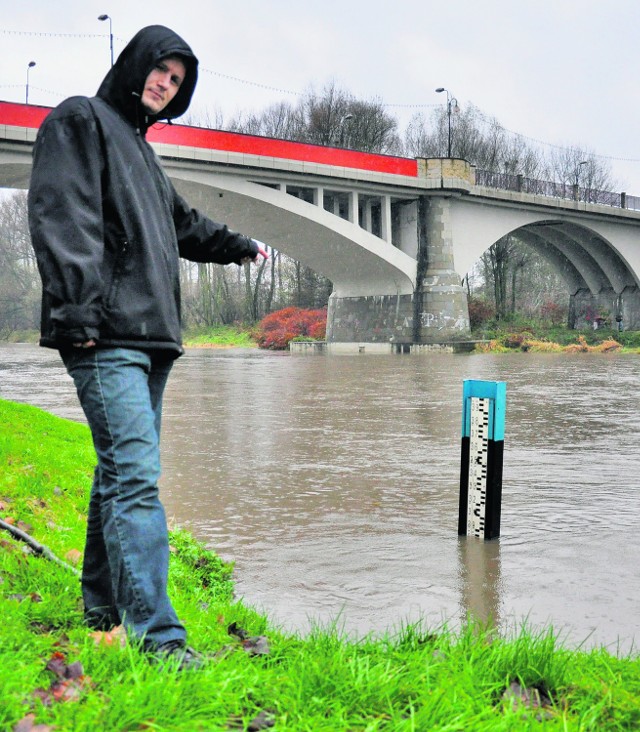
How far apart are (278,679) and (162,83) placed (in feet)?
5.63

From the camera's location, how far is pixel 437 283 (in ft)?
117

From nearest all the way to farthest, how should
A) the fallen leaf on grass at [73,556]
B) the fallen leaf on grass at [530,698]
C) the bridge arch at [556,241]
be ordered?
1. the fallen leaf on grass at [530,698]
2. the fallen leaf on grass at [73,556]
3. the bridge arch at [556,241]

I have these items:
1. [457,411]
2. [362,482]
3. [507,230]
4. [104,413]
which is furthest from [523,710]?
[507,230]

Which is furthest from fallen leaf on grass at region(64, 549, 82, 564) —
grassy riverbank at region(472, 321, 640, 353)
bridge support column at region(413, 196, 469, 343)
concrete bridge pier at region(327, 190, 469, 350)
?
bridge support column at region(413, 196, 469, 343)

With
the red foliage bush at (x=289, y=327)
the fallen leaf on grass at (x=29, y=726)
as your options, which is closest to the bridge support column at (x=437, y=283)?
the red foliage bush at (x=289, y=327)

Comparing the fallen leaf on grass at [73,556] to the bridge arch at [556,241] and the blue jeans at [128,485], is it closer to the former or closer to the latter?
the blue jeans at [128,485]

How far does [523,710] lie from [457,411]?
895cm

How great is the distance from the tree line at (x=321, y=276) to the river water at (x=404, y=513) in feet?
110

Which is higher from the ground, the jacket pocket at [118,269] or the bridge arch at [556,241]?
the bridge arch at [556,241]

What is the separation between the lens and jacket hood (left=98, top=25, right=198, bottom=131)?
258 cm

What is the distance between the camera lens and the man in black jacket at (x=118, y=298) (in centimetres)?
236

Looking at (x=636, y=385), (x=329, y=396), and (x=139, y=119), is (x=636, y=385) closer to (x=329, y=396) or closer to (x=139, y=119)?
(x=329, y=396)

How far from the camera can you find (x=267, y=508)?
17.4 feet

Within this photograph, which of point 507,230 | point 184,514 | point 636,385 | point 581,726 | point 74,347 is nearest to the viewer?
point 581,726
